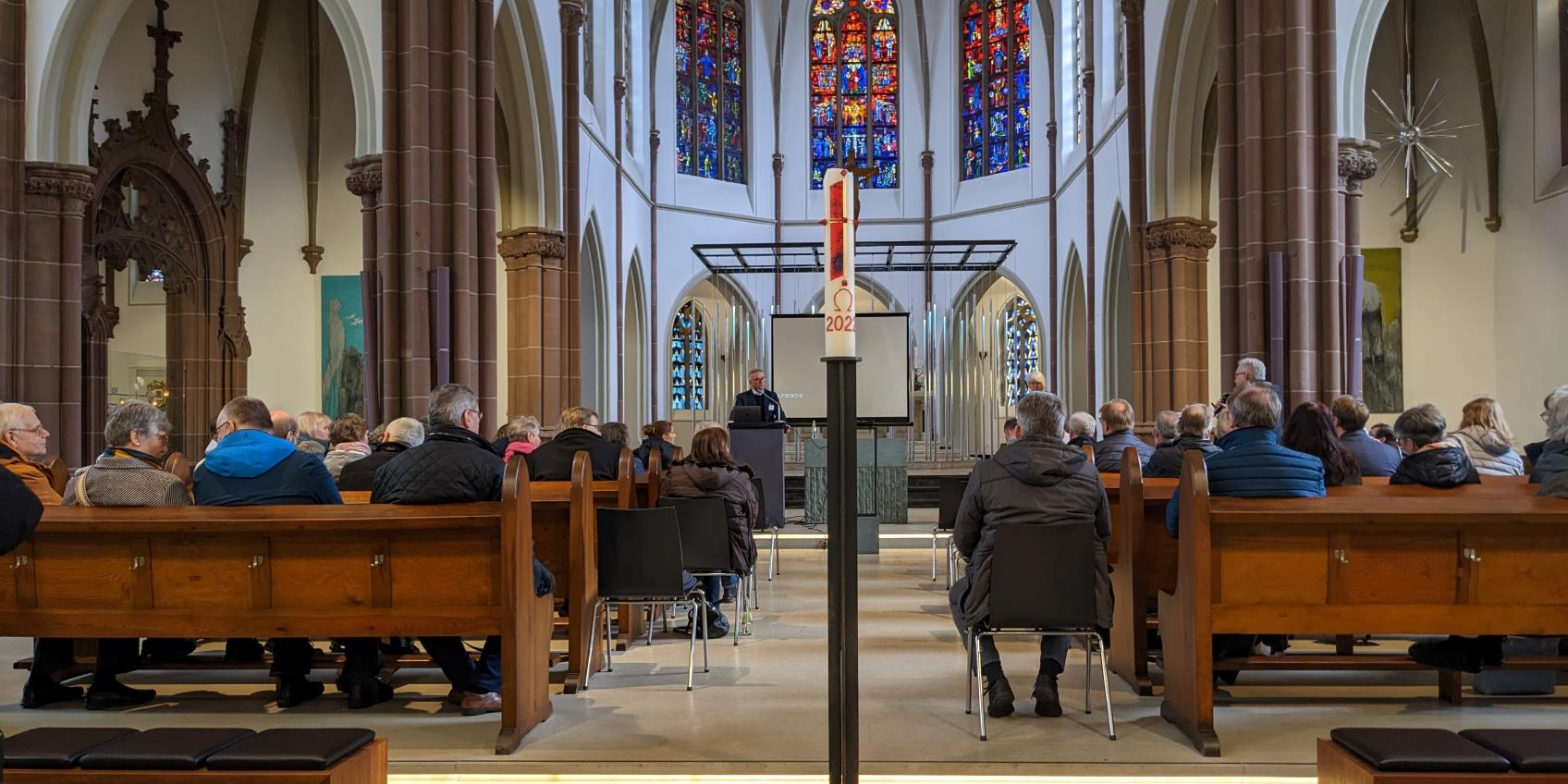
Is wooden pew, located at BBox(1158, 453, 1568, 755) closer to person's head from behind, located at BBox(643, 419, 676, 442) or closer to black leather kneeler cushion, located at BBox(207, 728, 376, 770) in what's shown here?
black leather kneeler cushion, located at BBox(207, 728, 376, 770)

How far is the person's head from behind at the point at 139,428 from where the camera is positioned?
4953mm

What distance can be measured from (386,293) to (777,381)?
445 cm

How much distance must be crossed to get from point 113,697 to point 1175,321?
476 inches

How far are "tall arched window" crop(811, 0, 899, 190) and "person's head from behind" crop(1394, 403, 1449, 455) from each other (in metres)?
19.6

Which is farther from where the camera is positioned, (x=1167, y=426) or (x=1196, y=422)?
(x=1167, y=426)

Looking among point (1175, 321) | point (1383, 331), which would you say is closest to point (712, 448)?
point (1175, 321)

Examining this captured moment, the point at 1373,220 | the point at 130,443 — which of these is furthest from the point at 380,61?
A: the point at 1373,220

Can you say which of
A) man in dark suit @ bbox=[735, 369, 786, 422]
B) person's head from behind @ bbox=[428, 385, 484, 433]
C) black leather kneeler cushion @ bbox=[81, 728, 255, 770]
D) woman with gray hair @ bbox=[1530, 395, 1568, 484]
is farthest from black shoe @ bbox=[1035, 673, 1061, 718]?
man in dark suit @ bbox=[735, 369, 786, 422]

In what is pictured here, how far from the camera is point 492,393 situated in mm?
11258

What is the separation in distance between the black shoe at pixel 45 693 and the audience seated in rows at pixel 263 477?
90 centimetres

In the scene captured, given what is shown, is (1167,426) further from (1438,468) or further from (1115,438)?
(1438,468)

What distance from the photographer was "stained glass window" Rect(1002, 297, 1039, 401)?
960 inches

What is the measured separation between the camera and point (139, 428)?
16.3 ft

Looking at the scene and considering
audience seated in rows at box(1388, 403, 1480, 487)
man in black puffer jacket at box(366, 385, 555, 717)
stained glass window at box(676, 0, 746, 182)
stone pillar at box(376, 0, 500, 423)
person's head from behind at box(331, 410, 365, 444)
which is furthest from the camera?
stained glass window at box(676, 0, 746, 182)
